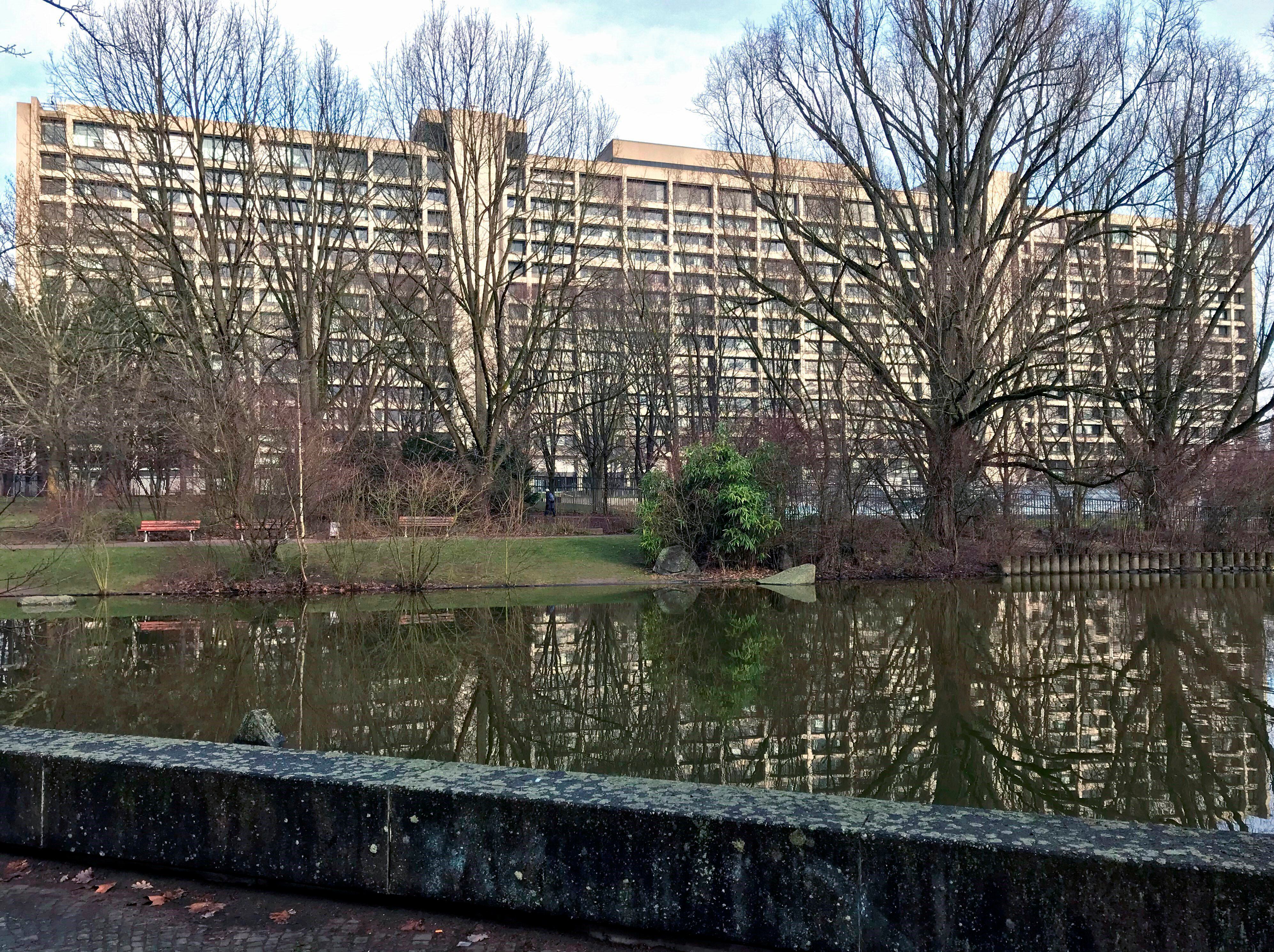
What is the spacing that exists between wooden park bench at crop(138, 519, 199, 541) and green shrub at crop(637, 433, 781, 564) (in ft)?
40.4

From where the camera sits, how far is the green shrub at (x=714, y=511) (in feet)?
86.4

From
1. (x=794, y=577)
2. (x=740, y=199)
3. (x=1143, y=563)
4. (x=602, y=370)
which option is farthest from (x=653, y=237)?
(x=794, y=577)

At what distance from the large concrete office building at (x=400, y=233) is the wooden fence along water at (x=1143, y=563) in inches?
190

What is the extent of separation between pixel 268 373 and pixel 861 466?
18.4 meters

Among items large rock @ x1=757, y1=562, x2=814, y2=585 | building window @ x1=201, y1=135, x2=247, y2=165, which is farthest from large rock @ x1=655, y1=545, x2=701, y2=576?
building window @ x1=201, y1=135, x2=247, y2=165

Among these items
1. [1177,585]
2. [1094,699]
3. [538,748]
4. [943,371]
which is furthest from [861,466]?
[538,748]

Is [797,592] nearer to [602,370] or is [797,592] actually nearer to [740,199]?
[602,370]

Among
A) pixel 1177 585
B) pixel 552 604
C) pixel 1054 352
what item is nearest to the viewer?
pixel 552 604

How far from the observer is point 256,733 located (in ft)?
21.8

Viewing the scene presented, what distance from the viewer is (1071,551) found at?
2952 cm

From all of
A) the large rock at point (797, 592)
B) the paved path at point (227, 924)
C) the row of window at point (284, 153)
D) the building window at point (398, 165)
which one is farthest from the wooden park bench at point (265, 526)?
the paved path at point (227, 924)

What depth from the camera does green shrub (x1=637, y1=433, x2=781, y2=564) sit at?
1037 inches

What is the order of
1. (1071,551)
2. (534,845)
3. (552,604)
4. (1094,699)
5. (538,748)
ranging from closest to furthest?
(534,845) → (538,748) → (1094,699) → (552,604) → (1071,551)

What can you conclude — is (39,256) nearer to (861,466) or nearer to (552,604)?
(552,604)
